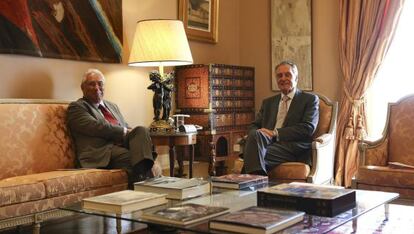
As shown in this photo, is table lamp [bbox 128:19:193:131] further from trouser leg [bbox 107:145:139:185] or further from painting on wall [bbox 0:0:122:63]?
trouser leg [bbox 107:145:139:185]

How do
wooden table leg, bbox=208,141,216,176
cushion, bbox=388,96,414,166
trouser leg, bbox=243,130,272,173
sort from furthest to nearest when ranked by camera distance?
1. wooden table leg, bbox=208,141,216,176
2. cushion, bbox=388,96,414,166
3. trouser leg, bbox=243,130,272,173

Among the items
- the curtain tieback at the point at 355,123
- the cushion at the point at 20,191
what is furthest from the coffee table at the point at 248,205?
the curtain tieback at the point at 355,123

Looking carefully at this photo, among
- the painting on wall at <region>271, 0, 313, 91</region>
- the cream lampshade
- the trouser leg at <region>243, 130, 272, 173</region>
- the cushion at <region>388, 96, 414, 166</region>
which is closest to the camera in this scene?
the trouser leg at <region>243, 130, 272, 173</region>

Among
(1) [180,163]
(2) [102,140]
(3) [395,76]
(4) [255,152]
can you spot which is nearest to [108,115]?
(2) [102,140]

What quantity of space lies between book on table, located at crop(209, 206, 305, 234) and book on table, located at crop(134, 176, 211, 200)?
1.55 feet

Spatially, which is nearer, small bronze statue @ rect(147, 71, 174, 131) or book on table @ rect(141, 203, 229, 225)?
book on table @ rect(141, 203, 229, 225)

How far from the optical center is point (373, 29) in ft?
16.0

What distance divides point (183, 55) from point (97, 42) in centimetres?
77

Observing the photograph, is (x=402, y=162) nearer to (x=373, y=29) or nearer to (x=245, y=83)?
(x=373, y=29)

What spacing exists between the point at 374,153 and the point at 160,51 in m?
1.83

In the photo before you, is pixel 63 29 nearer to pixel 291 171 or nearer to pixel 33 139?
pixel 33 139

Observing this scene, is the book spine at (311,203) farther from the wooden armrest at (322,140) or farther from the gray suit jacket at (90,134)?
the gray suit jacket at (90,134)

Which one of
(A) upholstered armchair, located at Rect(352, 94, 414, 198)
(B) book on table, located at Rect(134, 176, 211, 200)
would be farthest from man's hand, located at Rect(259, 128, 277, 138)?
(B) book on table, located at Rect(134, 176, 211, 200)

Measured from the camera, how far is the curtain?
15.8 feet
